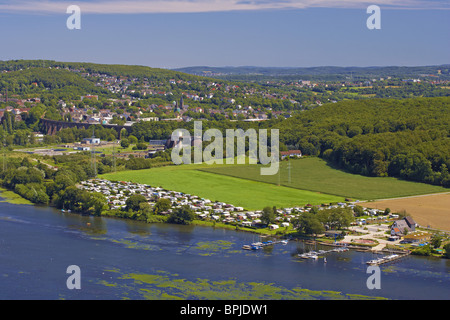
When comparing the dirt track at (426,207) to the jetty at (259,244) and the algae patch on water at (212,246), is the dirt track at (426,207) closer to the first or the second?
the jetty at (259,244)

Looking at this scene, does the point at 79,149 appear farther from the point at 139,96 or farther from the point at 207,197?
the point at 139,96

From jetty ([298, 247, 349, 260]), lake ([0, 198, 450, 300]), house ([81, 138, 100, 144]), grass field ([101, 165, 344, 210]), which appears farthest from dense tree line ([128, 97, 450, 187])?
lake ([0, 198, 450, 300])

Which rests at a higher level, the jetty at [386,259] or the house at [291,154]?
the house at [291,154]

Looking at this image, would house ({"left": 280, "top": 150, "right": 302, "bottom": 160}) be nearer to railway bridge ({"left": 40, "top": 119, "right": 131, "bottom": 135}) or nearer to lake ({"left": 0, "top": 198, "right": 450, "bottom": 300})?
lake ({"left": 0, "top": 198, "right": 450, "bottom": 300})

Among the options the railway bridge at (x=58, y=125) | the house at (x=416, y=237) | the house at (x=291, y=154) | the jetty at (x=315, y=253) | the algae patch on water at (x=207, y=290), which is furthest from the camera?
the railway bridge at (x=58, y=125)

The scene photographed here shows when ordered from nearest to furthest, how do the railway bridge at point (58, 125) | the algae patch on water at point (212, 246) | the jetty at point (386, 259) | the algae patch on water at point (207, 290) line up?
1. the algae patch on water at point (207, 290)
2. the jetty at point (386, 259)
3. the algae patch on water at point (212, 246)
4. the railway bridge at point (58, 125)

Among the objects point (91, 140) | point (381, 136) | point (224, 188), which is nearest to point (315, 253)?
point (224, 188)

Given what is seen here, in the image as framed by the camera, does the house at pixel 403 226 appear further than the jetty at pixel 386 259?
Yes

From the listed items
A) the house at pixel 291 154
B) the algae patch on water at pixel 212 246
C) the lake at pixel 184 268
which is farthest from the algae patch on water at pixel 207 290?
the house at pixel 291 154
